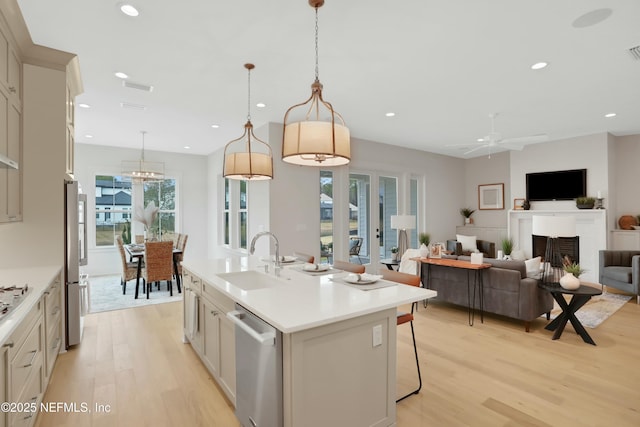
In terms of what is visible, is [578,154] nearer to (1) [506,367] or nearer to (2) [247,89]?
(1) [506,367]

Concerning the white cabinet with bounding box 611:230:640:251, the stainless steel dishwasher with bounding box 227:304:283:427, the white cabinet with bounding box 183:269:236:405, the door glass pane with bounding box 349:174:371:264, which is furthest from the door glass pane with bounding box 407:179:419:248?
the stainless steel dishwasher with bounding box 227:304:283:427

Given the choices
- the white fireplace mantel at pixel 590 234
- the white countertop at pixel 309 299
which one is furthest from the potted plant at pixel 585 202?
the white countertop at pixel 309 299

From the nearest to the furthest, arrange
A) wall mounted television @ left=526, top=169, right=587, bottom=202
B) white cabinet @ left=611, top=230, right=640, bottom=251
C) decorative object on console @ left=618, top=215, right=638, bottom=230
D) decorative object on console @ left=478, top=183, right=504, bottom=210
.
Result: white cabinet @ left=611, top=230, right=640, bottom=251 < decorative object on console @ left=618, top=215, right=638, bottom=230 < wall mounted television @ left=526, top=169, right=587, bottom=202 < decorative object on console @ left=478, top=183, right=504, bottom=210

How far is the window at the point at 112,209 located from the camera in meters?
7.19

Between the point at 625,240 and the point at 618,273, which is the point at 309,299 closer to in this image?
the point at 618,273

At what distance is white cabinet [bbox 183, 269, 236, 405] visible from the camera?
7.50 ft

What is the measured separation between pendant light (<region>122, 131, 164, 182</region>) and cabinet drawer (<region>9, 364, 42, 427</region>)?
4642 mm

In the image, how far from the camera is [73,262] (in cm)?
333

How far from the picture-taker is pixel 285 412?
65.5 inches

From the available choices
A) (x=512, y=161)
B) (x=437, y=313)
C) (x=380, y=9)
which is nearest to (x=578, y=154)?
(x=512, y=161)

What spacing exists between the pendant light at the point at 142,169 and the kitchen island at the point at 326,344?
4655 millimetres

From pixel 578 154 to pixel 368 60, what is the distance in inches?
224

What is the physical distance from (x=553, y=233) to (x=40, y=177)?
537cm

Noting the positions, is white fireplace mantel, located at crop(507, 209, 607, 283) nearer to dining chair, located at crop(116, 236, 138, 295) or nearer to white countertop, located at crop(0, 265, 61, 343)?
white countertop, located at crop(0, 265, 61, 343)
